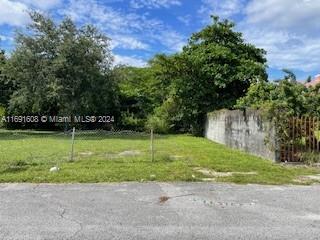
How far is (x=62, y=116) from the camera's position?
3316cm

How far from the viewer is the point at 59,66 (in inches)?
1163

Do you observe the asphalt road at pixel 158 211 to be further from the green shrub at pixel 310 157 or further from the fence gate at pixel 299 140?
the fence gate at pixel 299 140

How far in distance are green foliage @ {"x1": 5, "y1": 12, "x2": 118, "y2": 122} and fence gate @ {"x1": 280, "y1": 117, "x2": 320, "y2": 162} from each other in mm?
18372

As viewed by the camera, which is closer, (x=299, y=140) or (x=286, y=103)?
(x=299, y=140)

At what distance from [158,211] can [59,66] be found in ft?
77.8

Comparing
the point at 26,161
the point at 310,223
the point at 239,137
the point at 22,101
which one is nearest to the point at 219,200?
the point at 310,223

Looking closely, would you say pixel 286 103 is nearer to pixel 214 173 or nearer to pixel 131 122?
pixel 214 173

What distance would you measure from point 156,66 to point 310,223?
24.3 metres

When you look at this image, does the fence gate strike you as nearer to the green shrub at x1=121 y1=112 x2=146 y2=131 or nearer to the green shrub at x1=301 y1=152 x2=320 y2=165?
the green shrub at x1=301 y1=152 x2=320 y2=165

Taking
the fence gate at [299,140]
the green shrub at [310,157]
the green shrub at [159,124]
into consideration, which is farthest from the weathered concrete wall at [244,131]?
the green shrub at [159,124]

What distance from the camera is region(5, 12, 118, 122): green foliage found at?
29.9m

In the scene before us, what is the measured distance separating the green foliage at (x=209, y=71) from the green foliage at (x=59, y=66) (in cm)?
425

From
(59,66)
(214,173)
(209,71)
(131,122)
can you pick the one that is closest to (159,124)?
(131,122)

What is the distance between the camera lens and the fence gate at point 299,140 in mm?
14333
